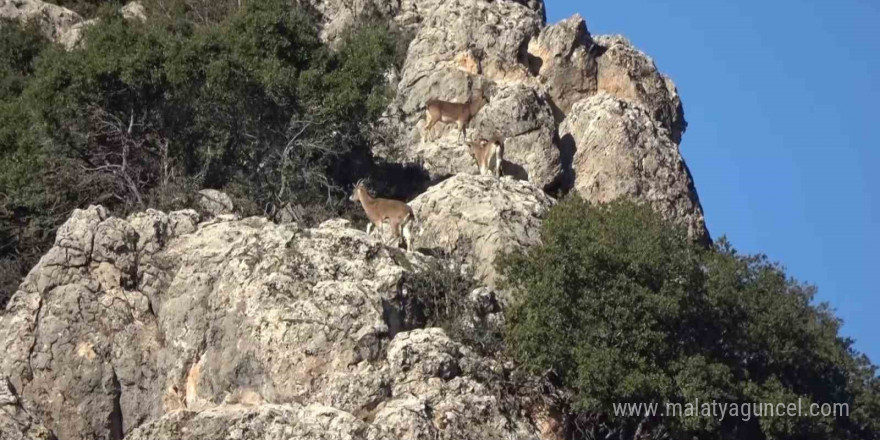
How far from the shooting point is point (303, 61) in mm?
37094

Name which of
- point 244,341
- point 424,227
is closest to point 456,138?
point 424,227

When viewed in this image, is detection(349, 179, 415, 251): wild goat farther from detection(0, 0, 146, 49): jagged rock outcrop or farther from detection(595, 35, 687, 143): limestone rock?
detection(0, 0, 146, 49): jagged rock outcrop

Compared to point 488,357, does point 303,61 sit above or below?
above

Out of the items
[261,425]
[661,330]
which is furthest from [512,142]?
[261,425]

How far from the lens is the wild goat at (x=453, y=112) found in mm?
36125

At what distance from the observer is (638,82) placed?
126 feet

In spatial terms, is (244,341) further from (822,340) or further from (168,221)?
(822,340)

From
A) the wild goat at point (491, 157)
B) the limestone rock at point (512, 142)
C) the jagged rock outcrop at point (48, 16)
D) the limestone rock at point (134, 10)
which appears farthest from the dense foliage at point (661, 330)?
the limestone rock at point (134, 10)

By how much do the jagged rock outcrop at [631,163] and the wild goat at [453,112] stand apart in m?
1.95

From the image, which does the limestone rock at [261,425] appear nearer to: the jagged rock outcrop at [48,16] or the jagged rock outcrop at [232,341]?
the jagged rock outcrop at [232,341]

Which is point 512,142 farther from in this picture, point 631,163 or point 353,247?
point 353,247

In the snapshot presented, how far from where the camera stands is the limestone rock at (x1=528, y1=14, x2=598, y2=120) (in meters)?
37.8

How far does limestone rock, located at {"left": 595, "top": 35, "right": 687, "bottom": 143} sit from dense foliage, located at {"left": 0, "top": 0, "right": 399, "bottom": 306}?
5159mm

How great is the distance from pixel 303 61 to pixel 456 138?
3.81 m
